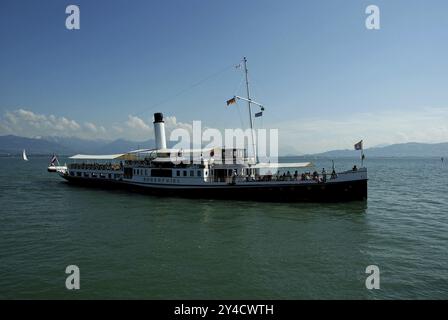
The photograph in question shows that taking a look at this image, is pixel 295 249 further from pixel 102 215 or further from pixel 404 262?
pixel 102 215

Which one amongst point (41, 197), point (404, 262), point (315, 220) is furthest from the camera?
point (41, 197)

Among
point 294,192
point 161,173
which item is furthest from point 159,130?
point 294,192

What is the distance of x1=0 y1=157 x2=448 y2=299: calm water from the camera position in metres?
14.7

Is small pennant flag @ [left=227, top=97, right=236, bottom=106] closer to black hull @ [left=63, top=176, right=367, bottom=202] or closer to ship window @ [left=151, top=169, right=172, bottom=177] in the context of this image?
black hull @ [left=63, top=176, right=367, bottom=202]

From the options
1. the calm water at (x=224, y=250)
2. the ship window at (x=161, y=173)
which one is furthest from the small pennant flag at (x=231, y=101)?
the calm water at (x=224, y=250)

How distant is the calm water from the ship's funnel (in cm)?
1806

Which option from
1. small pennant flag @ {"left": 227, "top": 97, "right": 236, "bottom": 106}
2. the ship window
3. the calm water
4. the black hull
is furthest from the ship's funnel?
the calm water

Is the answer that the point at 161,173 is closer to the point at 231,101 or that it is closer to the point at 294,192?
the point at 231,101

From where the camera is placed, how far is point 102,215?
30.6 meters

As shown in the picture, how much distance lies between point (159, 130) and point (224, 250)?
34.8 meters

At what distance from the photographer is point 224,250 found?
2011 centimetres

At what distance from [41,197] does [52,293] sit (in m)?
33.1
